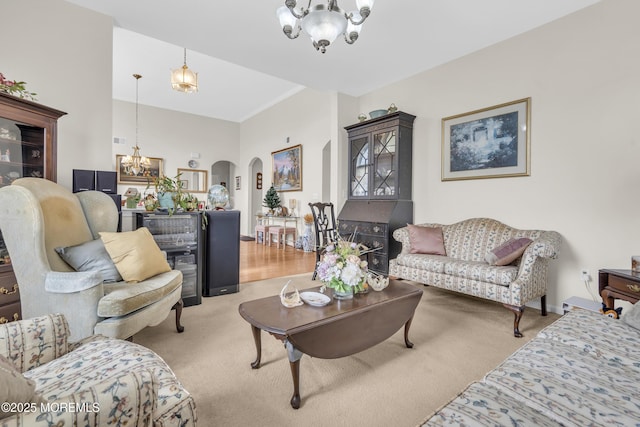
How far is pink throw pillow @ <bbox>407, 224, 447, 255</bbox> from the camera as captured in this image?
3615 millimetres

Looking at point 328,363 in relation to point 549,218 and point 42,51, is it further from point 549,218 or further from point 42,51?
point 42,51

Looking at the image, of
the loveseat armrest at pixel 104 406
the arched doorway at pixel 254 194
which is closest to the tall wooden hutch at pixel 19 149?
the loveseat armrest at pixel 104 406

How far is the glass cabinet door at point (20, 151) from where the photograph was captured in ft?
7.02

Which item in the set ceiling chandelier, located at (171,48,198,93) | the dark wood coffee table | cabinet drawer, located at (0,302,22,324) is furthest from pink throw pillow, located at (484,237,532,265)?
ceiling chandelier, located at (171,48,198,93)

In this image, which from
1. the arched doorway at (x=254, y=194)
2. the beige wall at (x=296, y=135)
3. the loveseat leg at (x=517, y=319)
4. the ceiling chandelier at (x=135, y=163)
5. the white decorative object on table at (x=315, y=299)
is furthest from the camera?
the arched doorway at (x=254, y=194)

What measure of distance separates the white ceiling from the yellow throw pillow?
2.26 m

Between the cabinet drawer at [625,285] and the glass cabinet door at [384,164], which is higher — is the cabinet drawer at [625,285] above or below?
below

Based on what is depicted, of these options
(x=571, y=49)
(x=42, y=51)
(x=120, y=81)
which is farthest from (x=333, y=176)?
(x=120, y=81)

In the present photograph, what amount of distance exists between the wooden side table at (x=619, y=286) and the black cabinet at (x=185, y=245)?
3.52 m

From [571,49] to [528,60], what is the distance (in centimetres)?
37

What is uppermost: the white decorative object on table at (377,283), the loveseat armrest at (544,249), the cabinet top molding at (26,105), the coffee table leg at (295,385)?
the cabinet top molding at (26,105)

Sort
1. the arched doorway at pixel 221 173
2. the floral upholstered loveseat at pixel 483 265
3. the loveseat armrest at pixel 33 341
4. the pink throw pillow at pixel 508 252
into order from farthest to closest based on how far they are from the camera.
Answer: the arched doorway at pixel 221 173
the pink throw pillow at pixel 508 252
the floral upholstered loveseat at pixel 483 265
the loveseat armrest at pixel 33 341

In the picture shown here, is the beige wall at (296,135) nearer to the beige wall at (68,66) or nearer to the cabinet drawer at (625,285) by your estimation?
the beige wall at (68,66)

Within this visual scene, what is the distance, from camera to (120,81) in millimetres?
6172
